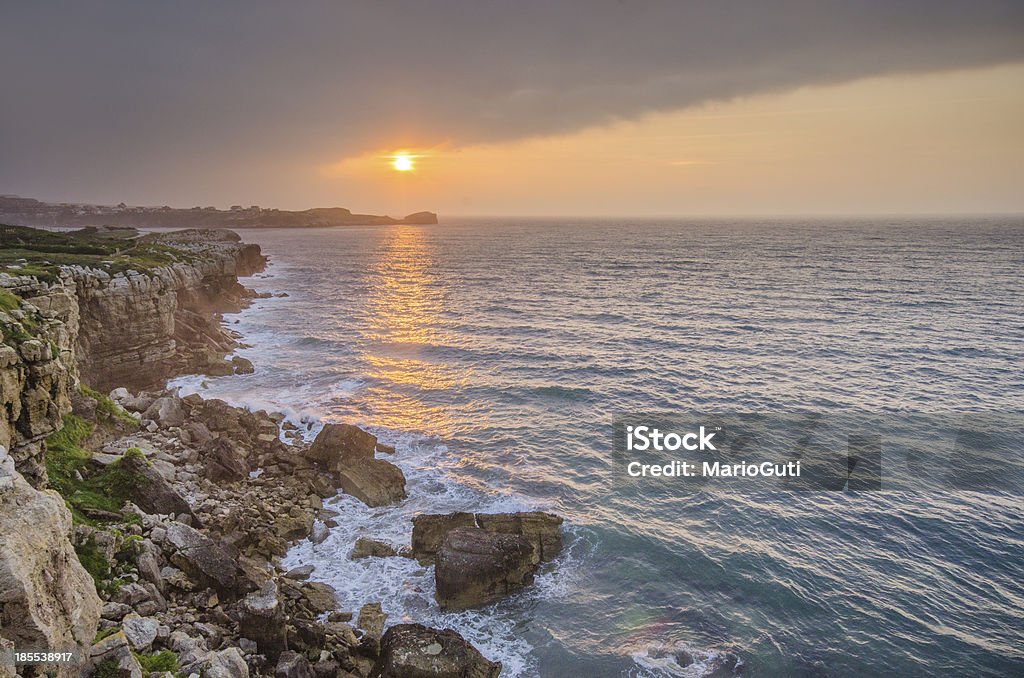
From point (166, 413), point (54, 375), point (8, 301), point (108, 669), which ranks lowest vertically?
point (166, 413)

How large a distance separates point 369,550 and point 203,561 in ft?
24.5

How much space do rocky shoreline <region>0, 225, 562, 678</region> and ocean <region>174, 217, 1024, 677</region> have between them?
1509mm

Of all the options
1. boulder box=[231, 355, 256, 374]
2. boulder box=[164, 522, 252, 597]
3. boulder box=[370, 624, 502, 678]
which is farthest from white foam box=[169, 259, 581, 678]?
boulder box=[164, 522, 252, 597]

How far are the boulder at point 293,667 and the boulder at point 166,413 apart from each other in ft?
62.7

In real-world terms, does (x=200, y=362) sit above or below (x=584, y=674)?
above

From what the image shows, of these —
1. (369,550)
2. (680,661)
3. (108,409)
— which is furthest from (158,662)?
(108,409)

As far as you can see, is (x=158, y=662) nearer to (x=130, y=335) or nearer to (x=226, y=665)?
(x=226, y=665)

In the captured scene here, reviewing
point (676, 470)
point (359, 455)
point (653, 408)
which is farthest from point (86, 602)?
point (653, 408)

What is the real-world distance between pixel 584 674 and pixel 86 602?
14.6 metres

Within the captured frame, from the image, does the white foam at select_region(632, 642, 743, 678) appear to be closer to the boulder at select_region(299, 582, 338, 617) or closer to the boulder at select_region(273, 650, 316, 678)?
the boulder at select_region(273, 650, 316, 678)

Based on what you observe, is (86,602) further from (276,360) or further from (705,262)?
(705,262)

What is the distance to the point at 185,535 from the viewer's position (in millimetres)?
17719

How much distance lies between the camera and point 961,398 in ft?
131

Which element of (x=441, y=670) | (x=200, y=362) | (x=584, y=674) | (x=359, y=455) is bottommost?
(x=584, y=674)
